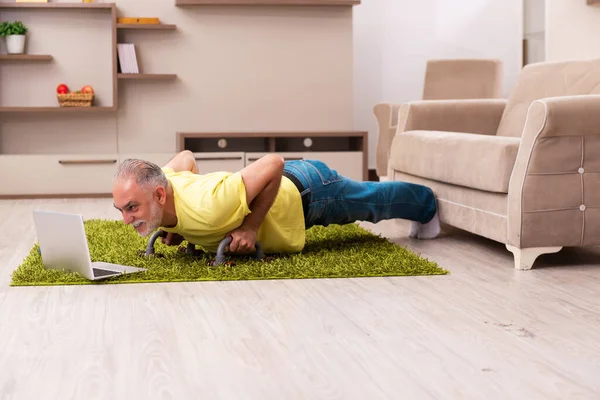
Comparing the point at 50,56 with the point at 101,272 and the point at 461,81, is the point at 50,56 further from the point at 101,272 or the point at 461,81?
the point at 101,272

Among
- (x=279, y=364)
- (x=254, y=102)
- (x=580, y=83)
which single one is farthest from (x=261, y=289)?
(x=254, y=102)

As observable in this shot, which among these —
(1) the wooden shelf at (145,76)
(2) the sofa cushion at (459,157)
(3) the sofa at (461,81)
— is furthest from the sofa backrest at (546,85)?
(1) the wooden shelf at (145,76)

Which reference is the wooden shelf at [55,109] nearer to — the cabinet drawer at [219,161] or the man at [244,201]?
the cabinet drawer at [219,161]

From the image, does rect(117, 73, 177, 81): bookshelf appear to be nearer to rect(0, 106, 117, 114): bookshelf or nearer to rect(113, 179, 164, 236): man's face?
rect(0, 106, 117, 114): bookshelf

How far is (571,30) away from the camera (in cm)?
546

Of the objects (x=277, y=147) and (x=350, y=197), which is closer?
(x=350, y=197)

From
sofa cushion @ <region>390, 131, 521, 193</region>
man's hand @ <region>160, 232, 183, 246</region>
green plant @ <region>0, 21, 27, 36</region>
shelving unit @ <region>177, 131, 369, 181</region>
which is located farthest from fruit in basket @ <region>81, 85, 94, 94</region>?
man's hand @ <region>160, 232, 183, 246</region>

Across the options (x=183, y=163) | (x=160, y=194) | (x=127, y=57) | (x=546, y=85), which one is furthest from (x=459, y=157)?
(x=127, y=57)

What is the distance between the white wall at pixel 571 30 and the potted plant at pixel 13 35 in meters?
3.47

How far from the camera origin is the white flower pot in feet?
18.7

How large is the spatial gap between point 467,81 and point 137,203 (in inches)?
159

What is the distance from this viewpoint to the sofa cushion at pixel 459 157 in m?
3.04

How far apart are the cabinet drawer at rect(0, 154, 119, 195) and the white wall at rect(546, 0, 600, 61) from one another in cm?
301

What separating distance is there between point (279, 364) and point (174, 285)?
3.08 feet
